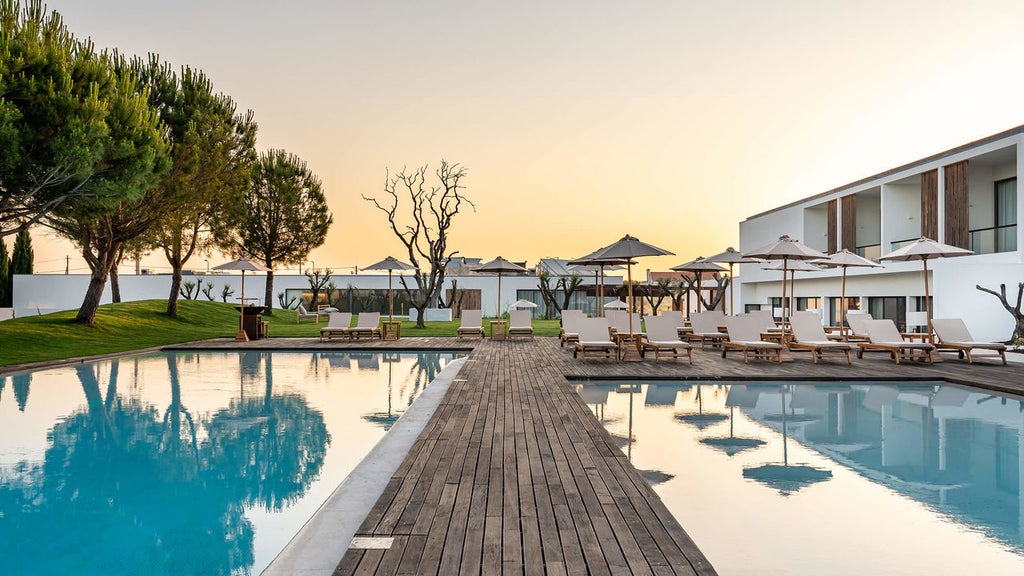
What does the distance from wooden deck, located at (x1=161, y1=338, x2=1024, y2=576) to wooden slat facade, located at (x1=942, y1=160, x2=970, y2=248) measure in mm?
14807

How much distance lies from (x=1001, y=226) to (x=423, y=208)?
17.9 meters

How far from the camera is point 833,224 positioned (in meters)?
23.3

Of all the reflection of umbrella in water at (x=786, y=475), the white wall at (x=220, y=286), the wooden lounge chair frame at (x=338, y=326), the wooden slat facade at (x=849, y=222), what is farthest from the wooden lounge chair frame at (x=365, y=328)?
the wooden slat facade at (x=849, y=222)

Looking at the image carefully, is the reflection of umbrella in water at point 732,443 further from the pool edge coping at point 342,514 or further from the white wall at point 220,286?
the white wall at point 220,286

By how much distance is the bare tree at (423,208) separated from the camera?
2278 cm

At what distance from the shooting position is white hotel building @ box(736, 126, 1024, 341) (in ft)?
48.5

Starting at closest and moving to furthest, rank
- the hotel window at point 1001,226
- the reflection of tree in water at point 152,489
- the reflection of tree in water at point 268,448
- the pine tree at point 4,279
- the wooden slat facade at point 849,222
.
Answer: the reflection of tree in water at point 152,489 < the reflection of tree in water at point 268,448 < the hotel window at point 1001,226 < the wooden slat facade at point 849,222 < the pine tree at point 4,279

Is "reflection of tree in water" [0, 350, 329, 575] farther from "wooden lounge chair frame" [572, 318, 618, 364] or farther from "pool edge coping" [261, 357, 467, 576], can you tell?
"wooden lounge chair frame" [572, 318, 618, 364]

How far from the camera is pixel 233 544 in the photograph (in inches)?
132

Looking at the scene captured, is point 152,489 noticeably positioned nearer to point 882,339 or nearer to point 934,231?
point 882,339

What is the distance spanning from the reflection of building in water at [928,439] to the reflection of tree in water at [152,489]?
431 centimetres

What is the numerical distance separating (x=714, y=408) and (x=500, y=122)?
1320 centimetres

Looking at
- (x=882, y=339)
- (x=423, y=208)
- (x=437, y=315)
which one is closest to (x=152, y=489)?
(x=882, y=339)

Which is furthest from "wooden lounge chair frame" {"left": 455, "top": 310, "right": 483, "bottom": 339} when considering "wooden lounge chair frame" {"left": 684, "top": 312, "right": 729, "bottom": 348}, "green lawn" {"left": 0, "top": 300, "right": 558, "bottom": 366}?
"wooden lounge chair frame" {"left": 684, "top": 312, "right": 729, "bottom": 348}
